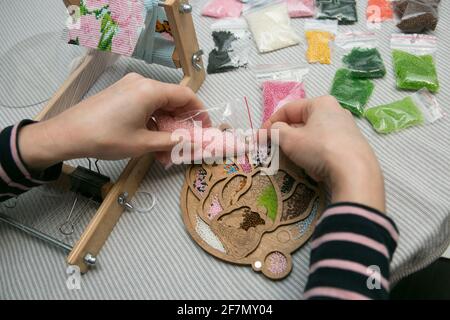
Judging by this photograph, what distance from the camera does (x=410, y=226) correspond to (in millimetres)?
570

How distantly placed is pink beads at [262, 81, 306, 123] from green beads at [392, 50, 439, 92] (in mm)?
200

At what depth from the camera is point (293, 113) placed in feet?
2.02

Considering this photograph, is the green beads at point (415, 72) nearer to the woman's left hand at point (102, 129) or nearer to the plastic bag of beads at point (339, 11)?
the plastic bag of beads at point (339, 11)

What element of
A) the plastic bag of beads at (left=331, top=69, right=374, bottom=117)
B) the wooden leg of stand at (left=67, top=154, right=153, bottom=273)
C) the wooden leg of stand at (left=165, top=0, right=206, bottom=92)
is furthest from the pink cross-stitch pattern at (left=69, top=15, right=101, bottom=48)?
the plastic bag of beads at (left=331, top=69, right=374, bottom=117)

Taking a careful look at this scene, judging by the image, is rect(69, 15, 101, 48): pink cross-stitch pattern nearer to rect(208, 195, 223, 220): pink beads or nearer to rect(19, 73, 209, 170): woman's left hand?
rect(19, 73, 209, 170): woman's left hand

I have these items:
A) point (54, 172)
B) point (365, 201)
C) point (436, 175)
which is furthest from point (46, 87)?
point (436, 175)

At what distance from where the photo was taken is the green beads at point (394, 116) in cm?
67

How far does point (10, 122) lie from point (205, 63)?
448mm

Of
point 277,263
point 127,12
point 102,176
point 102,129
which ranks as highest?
point 127,12

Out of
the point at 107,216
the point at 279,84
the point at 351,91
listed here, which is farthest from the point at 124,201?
the point at 351,91

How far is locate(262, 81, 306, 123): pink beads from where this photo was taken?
70 cm

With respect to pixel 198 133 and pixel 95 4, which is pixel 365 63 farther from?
pixel 95 4

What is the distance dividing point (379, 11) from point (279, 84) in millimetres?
331

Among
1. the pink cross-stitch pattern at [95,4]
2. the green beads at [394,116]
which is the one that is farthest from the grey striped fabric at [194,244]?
the pink cross-stitch pattern at [95,4]
